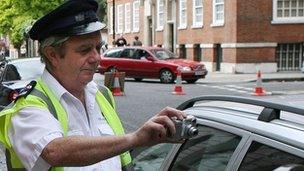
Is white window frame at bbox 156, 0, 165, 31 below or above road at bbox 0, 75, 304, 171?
above

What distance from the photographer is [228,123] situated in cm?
313

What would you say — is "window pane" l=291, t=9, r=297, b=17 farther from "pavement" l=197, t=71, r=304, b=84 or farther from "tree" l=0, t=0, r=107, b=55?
"tree" l=0, t=0, r=107, b=55

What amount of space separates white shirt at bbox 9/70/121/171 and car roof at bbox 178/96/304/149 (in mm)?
670

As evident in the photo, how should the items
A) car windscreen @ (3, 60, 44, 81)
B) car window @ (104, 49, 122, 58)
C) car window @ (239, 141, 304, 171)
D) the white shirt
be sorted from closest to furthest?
the white shirt → car window @ (239, 141, 304, 171) → car windscreen @ (3, 60, 44, 81) → car window @ (104, 49, 122, 58)

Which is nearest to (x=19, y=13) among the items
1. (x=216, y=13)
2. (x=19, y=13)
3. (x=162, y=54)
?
(x=19, y=13)

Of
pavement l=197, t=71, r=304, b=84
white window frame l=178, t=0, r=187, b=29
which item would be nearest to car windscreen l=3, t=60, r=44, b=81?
pavement l=197, t=71, r=304, b=84

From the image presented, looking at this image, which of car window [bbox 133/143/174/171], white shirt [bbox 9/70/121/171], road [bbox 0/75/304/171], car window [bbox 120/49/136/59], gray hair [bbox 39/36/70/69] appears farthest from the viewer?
car window [bbox 120/49/136/59]

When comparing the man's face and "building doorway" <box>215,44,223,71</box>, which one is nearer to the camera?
the man's face

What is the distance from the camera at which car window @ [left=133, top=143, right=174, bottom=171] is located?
3.76 metres

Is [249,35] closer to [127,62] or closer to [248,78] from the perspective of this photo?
[248,78]

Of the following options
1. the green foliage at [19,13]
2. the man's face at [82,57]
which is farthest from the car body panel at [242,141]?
the green foliage at [19,13]

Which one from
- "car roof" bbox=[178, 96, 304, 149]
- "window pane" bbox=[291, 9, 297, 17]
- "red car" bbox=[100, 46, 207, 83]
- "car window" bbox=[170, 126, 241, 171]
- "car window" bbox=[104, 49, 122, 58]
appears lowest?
"red car" bbox=[100, 46, 207, 83]

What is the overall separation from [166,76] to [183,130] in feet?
74.7

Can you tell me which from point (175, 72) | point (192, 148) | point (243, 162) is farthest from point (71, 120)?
point (175, 72)
